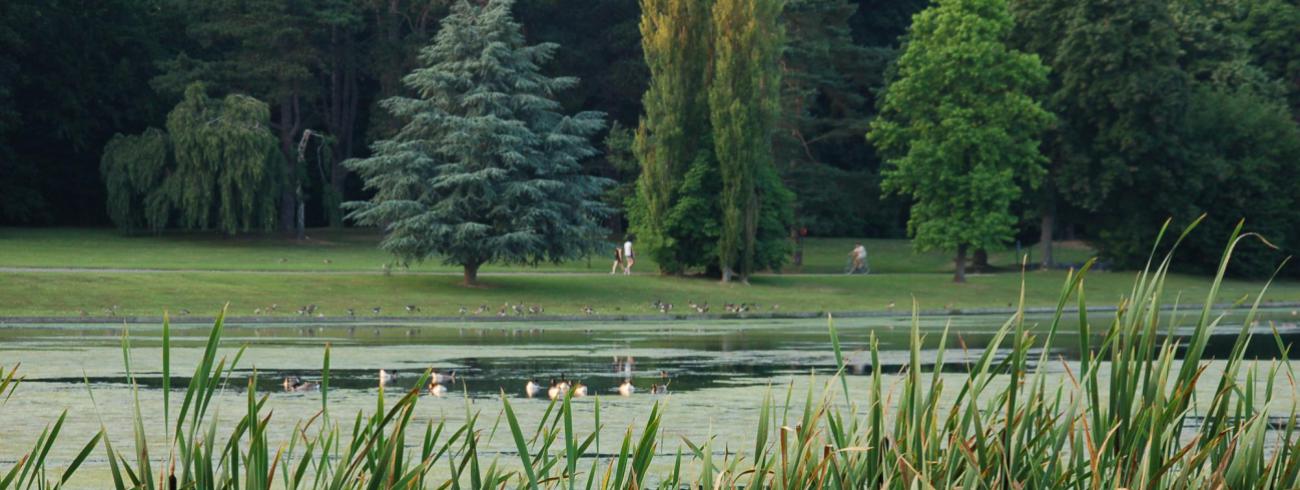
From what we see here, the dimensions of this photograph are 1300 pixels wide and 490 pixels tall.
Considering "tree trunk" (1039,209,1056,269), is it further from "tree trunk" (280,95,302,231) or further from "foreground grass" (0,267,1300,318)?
"tree trunk" (280,95,302,231)

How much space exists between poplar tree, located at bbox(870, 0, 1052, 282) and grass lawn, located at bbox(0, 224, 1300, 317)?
1.82 meters

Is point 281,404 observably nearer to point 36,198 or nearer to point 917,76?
point 917,76

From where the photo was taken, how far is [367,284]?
40.6 m

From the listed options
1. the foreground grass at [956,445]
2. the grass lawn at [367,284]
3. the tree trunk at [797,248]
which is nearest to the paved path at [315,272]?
the grass lawn at [367,284]

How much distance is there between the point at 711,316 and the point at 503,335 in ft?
28.8

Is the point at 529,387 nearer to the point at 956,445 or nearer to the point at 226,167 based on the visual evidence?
the point at 956,445

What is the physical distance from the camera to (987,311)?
4362 cm

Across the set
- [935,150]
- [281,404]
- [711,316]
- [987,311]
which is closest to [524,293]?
[711,316]

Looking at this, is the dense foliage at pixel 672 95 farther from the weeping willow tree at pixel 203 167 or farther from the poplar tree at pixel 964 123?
the poplar tree at pixel 964 123

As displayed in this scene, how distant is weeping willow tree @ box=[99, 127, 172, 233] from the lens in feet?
173

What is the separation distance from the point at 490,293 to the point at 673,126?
8.10 metres

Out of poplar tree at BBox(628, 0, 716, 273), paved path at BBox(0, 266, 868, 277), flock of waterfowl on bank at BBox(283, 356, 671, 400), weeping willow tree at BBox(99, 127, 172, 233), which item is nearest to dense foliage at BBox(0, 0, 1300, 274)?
poplar tree at BBox(628, 0, 716, 273)


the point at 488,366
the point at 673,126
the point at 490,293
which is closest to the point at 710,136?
the point at 673,126

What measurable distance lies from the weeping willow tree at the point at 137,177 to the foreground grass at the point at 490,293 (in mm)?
12977
